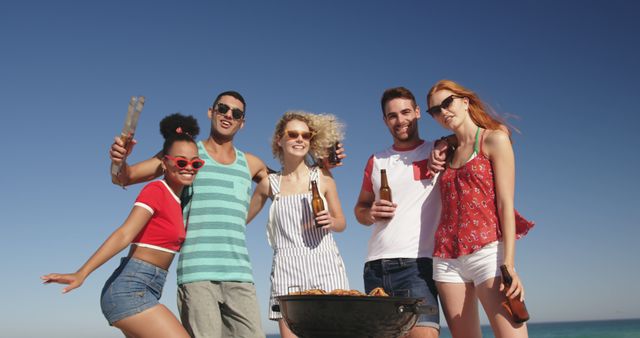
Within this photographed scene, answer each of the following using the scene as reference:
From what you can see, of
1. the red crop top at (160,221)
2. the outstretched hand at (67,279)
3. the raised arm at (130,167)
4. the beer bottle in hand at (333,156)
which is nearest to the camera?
the outstretched hand at (67,279)

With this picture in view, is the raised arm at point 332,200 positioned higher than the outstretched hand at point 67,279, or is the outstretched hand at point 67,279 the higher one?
the raised arm at point 332,200

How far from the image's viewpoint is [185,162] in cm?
455

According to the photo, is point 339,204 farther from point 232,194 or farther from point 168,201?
point 168,201

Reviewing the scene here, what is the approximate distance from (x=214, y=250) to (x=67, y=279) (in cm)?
125

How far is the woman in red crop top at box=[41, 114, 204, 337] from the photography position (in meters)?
3.97

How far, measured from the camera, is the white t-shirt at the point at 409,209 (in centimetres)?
465

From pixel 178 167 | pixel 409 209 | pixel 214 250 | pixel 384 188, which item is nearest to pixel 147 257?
pixel 214 250

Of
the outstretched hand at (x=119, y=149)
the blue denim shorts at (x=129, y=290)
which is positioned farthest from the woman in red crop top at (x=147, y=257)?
the outstretched hand at (x=119, y=149)

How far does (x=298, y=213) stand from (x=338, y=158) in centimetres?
83

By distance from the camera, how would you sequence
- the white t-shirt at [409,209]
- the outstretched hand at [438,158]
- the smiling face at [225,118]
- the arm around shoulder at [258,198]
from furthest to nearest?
1. the arm around shoulder at [258,198]
2. the smiling face at [225,118]
3. the white t-shirt at [409,209]
4. the outstretched hand at [438,158]

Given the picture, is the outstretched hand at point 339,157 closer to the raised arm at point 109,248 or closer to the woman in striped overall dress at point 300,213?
the woman in striped overall dress at point 300,213

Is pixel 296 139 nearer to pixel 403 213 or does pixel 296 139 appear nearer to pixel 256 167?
pixel 256 167

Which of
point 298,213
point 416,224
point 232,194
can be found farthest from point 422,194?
point 232,194

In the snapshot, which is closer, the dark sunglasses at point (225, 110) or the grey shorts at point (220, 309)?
the grey shorts at point (220, 309)
